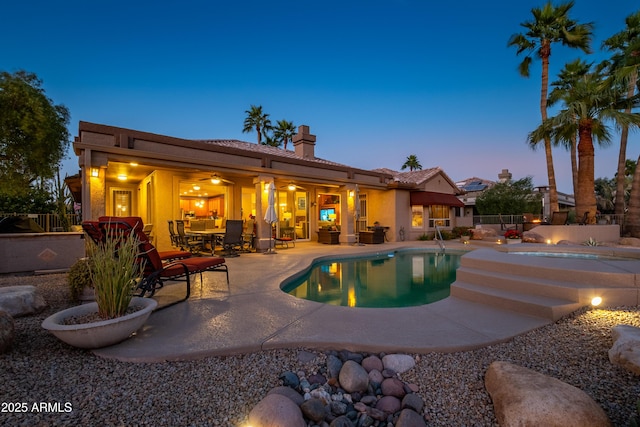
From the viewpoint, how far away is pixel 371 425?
7.17 feet

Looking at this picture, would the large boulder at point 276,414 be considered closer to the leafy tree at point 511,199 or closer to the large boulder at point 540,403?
the large boulder at point 540,403

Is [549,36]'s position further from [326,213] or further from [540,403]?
[540,403]

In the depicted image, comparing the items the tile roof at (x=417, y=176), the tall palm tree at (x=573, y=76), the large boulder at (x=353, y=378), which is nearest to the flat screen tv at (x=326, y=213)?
the tile roof at (x=417, y=176)

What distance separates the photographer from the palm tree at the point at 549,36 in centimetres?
1603

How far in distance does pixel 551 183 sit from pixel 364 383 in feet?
65.1

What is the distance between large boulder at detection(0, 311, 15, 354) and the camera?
2665mm

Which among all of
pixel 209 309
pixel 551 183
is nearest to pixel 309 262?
pixel 209 309

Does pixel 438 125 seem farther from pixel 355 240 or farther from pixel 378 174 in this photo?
pixel 355 240

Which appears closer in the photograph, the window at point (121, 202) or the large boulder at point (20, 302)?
the large boulder at point (20, 302)

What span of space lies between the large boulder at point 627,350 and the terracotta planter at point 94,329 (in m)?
4.37

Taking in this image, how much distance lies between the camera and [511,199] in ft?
75.6

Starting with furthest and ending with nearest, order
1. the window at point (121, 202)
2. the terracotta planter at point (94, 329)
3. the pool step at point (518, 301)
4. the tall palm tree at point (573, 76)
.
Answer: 1. the tall palm tree at point (573, 76)
2. the window at point (121, 202)
3. the pool step at point (518, 301)
4. the terracotta planter at point (94, 329)

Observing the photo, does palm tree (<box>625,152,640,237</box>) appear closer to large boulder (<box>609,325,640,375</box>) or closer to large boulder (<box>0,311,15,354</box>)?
large boulder (<box>609,325,640,375</box>)

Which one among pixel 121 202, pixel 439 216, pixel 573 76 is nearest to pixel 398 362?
pixel 121 202
